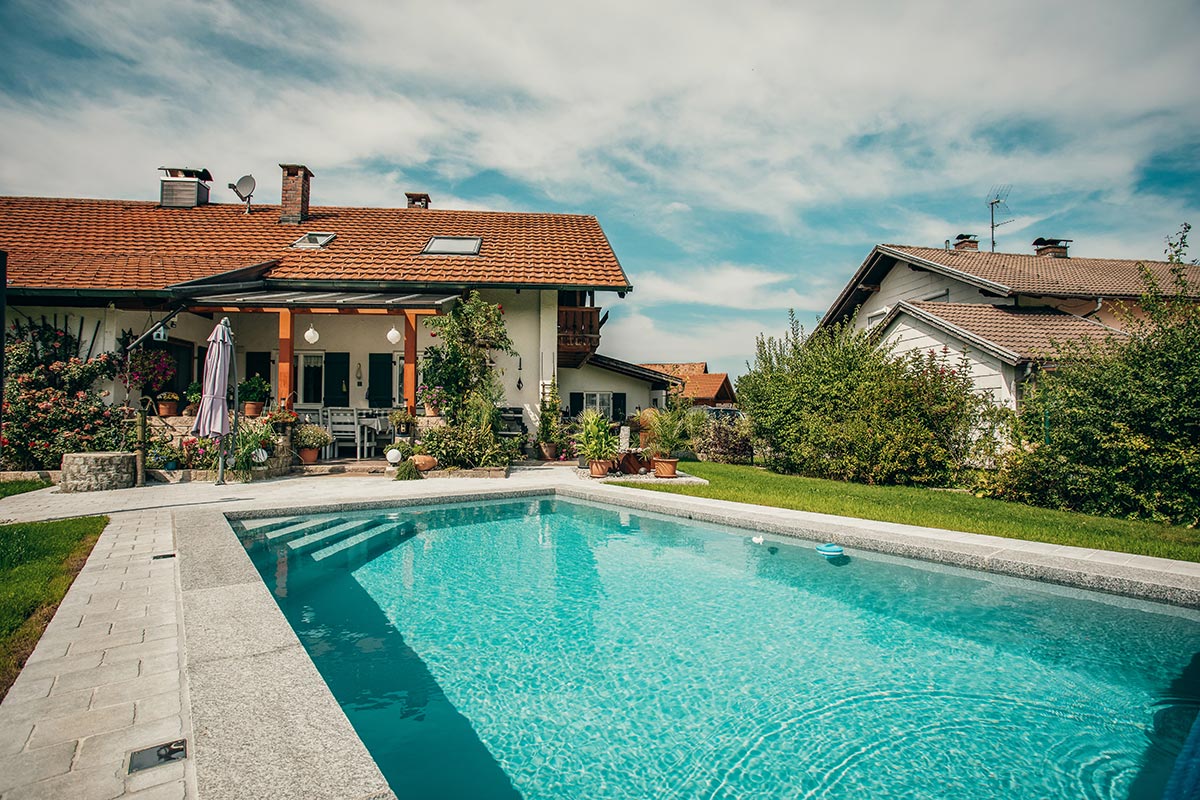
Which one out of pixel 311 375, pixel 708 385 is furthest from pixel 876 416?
pixel 708 385

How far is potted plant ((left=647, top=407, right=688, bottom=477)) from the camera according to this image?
41.7ft

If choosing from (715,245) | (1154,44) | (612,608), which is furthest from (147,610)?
(715,245)

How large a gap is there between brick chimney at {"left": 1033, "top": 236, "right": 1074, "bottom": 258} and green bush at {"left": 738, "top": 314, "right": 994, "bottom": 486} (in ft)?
42.5

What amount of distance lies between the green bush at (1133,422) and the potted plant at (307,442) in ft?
44.7

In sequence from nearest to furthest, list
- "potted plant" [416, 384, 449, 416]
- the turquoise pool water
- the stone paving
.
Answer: the stone paving < the turquoise pool water < "potted plant" [416, 384, 449, 416]

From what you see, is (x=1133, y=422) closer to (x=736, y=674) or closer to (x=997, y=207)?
(x=736, y=674)

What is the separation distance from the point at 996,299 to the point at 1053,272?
3.28 m

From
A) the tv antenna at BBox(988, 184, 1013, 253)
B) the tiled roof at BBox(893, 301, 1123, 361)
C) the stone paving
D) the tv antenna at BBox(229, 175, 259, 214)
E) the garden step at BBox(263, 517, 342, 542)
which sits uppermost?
the tv antenna at BBox(988, 184, 1013, 253)

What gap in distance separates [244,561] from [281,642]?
6.85 ft

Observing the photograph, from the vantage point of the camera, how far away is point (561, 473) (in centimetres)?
1327

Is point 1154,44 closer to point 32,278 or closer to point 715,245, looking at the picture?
point 715,245

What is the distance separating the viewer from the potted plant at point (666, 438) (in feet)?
41.7

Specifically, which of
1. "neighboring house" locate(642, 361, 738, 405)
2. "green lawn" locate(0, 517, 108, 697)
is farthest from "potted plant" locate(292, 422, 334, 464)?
"neighboring house" locate(642, 361, 738, 405)

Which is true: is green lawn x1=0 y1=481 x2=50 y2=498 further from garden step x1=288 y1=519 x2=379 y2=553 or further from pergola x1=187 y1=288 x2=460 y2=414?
garden step x1=288 y1=519 x2=379 y2=553
